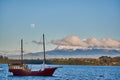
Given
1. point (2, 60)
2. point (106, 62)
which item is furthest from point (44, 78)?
point (106, 62)

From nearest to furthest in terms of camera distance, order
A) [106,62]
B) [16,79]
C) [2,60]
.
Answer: [16,79] → [2,60] → [106,62]

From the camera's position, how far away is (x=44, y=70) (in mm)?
65688

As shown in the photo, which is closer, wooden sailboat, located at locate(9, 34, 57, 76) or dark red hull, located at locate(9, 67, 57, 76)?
dark red hull, located at locate(9, 67, 57, 76)

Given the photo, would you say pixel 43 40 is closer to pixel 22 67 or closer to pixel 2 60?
pixel 22 67

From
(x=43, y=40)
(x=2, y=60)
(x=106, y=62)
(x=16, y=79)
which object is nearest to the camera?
(x=16, y=79)

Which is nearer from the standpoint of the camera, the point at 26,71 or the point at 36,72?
the point at 36,72

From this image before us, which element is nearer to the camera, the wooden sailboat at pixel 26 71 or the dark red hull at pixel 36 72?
the dark red hull at pixel 36 72

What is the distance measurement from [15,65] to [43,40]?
598 cm

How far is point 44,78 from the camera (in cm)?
6281

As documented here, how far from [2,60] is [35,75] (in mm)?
79668

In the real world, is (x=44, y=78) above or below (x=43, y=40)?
below

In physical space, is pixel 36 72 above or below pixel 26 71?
below

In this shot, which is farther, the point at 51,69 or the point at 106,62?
the point at 106,62

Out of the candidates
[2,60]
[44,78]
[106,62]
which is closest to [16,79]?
[44,78]
